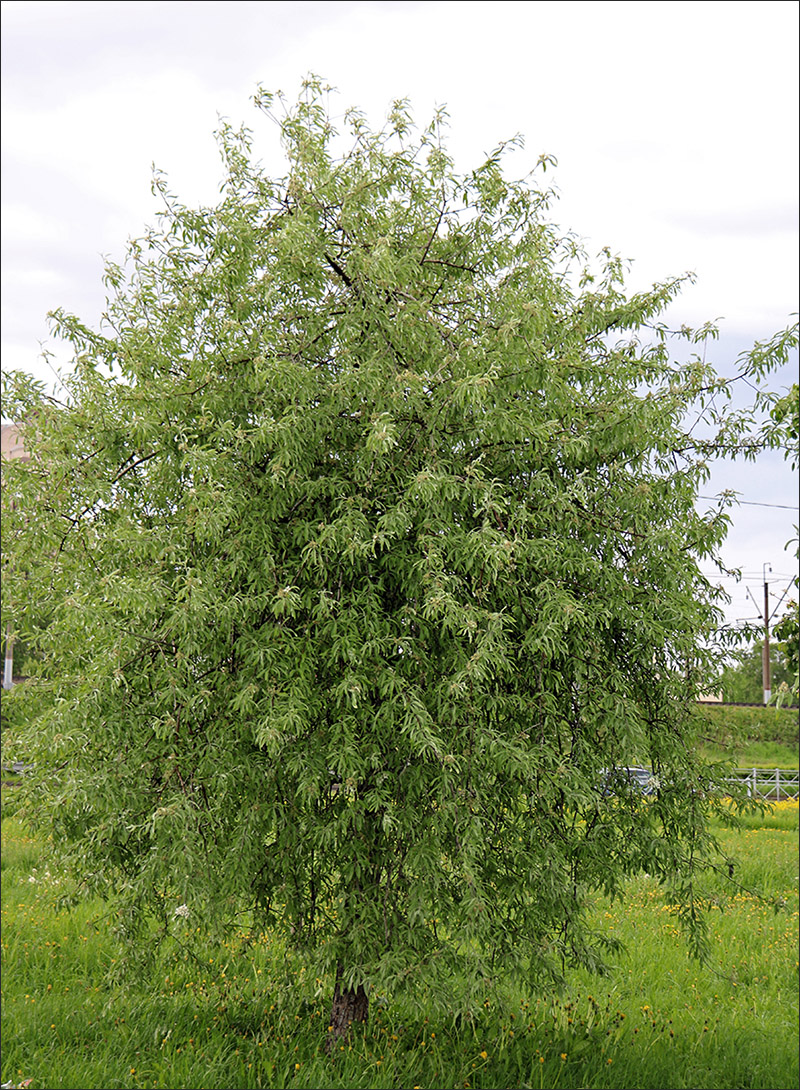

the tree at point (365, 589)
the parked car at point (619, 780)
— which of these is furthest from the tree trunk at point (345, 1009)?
the parked car at point (619, 780)

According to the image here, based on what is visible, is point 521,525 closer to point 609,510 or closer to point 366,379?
point 609,510

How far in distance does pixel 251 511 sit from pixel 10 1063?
13.7 feet

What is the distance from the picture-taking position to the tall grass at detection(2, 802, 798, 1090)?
6.13m

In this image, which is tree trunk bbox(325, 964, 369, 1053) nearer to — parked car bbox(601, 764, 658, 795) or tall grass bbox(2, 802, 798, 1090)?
tall grass bbox(2, 802, 798, 1090)

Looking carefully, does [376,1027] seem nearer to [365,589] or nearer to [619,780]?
[619,780]

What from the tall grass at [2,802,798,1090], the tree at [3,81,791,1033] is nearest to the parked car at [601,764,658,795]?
the tree at [3,81,791,1033]

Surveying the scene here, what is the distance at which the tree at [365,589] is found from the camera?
5.51 metres

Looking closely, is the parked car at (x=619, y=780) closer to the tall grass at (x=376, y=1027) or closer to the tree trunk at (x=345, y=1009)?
the tall grass at (x=376, y=1027)

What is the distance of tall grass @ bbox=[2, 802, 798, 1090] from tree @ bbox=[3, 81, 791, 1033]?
67 cm

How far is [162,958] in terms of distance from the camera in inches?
287

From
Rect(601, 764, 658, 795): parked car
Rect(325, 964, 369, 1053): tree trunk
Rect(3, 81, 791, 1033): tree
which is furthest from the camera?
Rect(325, 964, 369, 1053): tree trunk

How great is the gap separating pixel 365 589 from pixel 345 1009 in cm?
332

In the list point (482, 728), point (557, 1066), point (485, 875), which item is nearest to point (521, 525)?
point (482, 728)

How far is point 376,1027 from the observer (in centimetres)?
682
